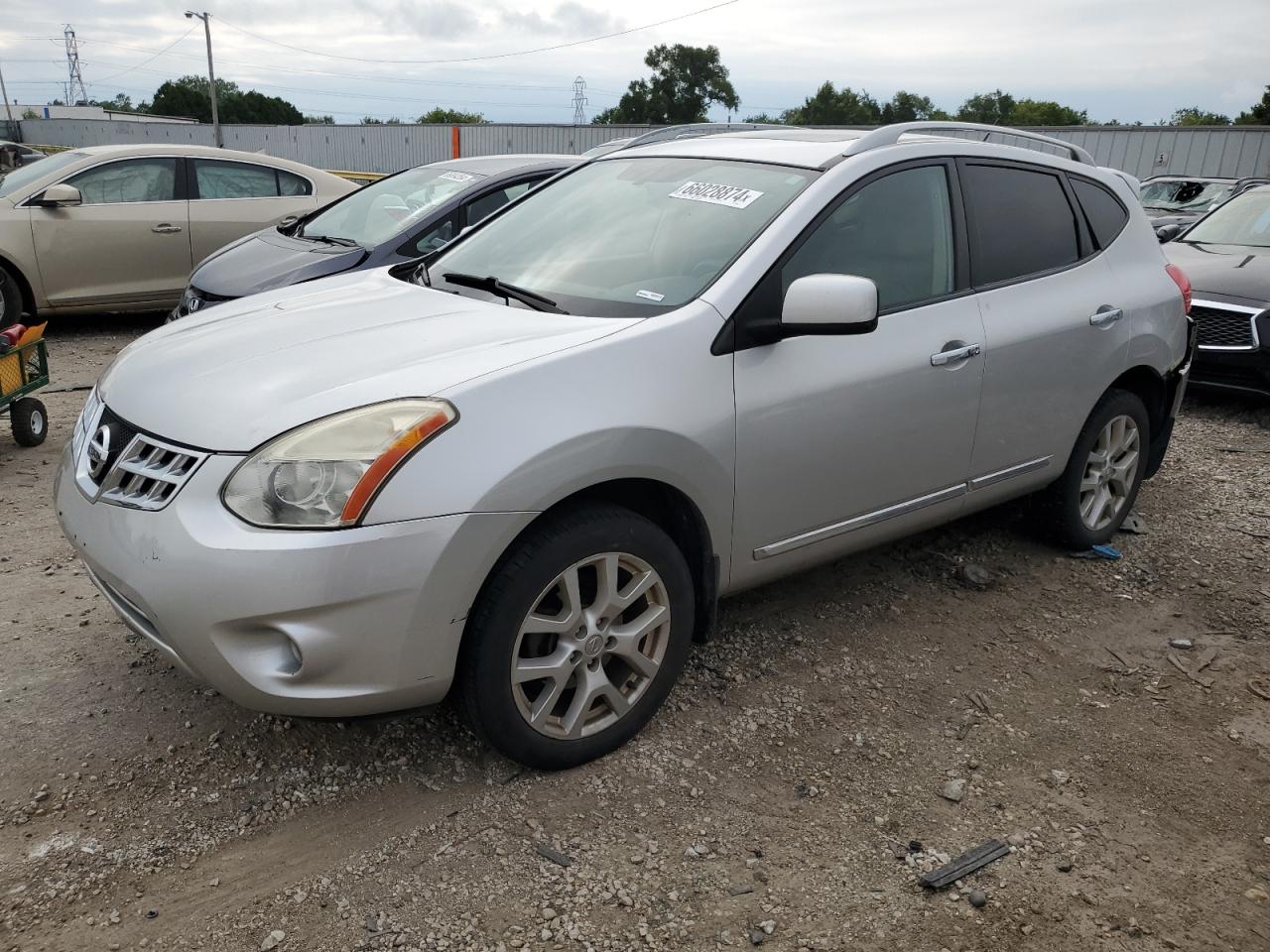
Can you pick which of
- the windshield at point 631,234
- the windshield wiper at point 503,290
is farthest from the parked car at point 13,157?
the windshield wiper at point 503,290

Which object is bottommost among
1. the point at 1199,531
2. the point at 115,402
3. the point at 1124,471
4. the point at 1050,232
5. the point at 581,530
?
the point at 1199,531

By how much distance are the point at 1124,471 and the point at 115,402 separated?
4095 millimetres

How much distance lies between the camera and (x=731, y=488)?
3.05 meters

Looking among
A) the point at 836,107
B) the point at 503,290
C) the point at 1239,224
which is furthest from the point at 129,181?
the point at 836,107

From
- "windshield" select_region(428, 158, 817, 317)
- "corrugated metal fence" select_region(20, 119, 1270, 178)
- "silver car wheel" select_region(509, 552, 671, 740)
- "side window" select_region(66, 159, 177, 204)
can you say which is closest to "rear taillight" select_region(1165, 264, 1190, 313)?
"windshield" select_region(428, 158, 817, 317)

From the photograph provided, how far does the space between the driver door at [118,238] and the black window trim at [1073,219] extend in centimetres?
727

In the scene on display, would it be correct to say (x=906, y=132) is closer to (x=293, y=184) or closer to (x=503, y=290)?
(x=503, y=290)

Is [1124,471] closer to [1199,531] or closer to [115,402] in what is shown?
[1199,531]

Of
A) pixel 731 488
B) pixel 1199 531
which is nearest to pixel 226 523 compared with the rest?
pixel 731 488

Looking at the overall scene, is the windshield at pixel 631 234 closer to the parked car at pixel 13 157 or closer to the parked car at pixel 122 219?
the parked car at pixel 122 219

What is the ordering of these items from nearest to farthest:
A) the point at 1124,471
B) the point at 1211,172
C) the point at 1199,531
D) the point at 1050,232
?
the point at 1050,232
the point at 1124,471
the point at 1199,531
the point at 1211,172

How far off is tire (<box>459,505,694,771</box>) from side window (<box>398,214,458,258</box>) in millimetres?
4372

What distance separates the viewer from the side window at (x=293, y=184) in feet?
31.4

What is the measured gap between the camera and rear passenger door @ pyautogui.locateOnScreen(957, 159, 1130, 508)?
383 centimetres
